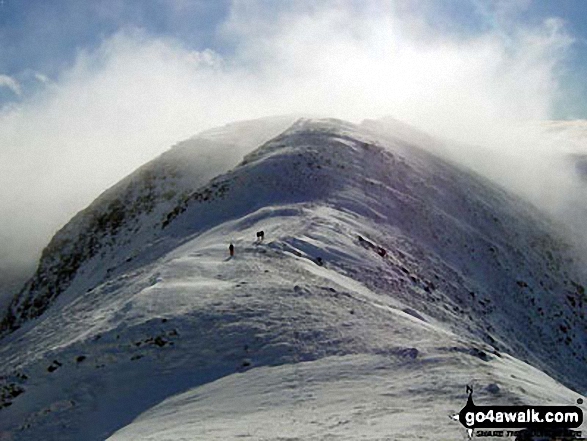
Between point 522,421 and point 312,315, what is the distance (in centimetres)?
824

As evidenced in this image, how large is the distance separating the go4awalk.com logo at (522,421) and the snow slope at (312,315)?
1.57 ft

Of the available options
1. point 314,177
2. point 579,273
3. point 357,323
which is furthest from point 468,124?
point 357,323

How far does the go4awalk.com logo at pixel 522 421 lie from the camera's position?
1284 centimetres

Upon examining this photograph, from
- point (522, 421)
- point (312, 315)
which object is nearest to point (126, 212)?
point (312, 315)

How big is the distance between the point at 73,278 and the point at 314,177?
2166cm

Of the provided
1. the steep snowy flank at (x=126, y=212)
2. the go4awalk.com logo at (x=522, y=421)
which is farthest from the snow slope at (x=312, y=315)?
the steep snowy flank at (x=126, y=212)

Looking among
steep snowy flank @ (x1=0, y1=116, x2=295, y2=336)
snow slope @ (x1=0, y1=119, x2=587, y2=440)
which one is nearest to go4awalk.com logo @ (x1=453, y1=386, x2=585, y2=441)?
snow slope @ (x1=0, y1=119, x2=587, y2=440)

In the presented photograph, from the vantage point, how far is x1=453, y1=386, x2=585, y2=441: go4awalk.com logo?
12.8 metres

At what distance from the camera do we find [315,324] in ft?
65.7

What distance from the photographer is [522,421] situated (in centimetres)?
1373

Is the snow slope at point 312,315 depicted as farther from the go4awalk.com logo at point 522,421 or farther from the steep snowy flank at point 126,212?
the steep snowy flank at point 126,212

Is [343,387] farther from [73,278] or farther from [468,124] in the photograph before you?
[468,124]

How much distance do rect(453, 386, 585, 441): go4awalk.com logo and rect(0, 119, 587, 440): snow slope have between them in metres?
0.48

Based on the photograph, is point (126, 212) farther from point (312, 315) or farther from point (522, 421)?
point (522, 421)
